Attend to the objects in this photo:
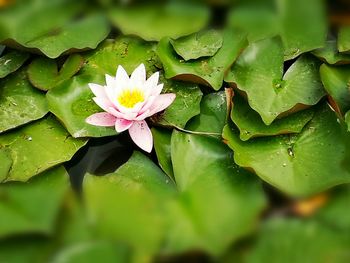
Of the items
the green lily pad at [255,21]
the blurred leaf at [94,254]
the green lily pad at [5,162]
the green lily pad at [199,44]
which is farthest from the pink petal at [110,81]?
the blurred leaf at [94,254]

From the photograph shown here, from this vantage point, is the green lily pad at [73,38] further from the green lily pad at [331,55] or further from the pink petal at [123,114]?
the green lily pad at [331,55]

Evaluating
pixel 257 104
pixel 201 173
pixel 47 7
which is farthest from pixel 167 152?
pixel 47 7

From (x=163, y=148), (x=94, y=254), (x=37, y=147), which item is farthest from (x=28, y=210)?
(x=163, y=148)

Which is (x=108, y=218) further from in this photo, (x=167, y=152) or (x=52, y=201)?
(x=167, y=152)

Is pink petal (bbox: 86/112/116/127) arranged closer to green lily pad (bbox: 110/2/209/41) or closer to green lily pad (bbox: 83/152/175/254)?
green lily pad (bbox: 83/152/175/254)

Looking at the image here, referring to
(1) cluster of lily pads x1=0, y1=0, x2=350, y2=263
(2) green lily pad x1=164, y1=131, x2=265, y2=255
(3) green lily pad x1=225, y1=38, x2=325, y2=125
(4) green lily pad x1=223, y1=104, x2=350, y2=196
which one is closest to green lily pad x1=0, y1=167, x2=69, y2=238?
(1) cluster of lily pads x1=0, y1=0, x2=350, y2=263
